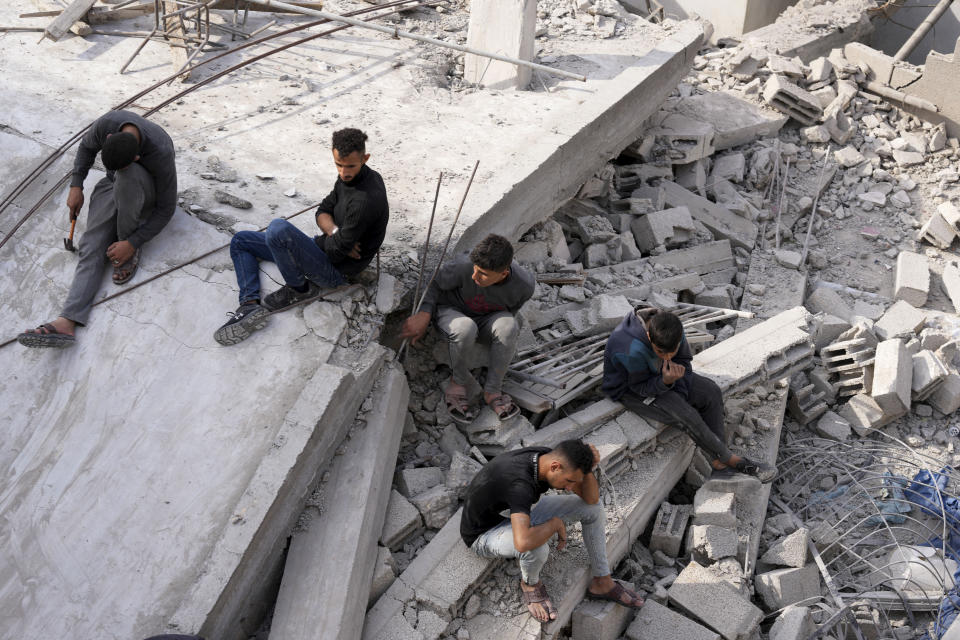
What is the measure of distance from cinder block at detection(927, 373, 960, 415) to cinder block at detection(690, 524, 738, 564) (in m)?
2.79

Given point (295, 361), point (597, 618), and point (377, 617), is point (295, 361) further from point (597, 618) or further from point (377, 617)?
point (597, 618)

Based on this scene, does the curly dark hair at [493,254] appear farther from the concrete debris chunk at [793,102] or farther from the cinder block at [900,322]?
the concrete debris chunk at [793,102]

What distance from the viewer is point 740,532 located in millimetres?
5871

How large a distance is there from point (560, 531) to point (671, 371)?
4.71ft

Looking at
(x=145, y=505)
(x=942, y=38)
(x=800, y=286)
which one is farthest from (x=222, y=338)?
(x=942, y=38)

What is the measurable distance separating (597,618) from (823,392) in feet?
11.1

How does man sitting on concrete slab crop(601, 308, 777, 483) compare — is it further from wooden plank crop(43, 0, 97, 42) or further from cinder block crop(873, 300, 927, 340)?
wooden plank crop(43, 0, 97, 42)

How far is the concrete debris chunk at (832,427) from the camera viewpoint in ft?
23.1

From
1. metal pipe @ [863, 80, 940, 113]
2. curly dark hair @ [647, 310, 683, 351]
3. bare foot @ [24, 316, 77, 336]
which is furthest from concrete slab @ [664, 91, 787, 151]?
bare foot @ [24, 316, 77, 336]

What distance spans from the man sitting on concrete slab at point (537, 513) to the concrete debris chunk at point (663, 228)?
13.9 feet

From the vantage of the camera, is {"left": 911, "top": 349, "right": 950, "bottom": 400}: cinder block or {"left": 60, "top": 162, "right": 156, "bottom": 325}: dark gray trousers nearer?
{"left": 60, "top": 162, "right": 156, "bottom": 325}: dark gray trousers

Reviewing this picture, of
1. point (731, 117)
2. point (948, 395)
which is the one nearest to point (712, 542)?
point (948, 395)

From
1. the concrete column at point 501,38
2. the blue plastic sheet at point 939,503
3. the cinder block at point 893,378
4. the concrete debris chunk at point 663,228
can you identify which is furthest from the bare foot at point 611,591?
the concrete column at point 501,38

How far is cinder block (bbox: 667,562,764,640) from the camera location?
205 inches
